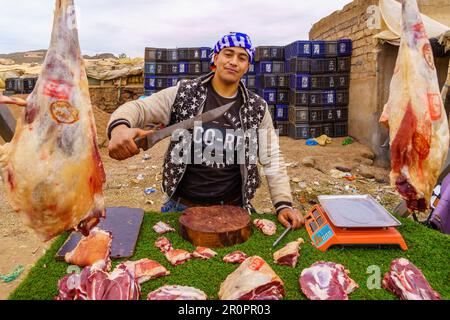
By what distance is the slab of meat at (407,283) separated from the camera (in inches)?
71.2

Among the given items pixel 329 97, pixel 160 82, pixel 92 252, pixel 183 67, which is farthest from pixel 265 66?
pixel 92 252

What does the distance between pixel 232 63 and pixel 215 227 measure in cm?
138

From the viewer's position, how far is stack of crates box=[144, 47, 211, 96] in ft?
45.4

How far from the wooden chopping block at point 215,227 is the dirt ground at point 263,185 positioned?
3.07 metres

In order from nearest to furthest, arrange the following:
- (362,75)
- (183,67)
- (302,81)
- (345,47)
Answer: (362,75), (345,47), (302,81), (183,67)

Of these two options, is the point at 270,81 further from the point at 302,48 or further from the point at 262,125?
the point at 262,125

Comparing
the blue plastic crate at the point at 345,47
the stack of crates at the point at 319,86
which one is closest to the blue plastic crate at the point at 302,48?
the stack of crates at the point at 319,86

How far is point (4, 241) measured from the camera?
19.0 feet

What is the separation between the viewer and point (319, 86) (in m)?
11.9

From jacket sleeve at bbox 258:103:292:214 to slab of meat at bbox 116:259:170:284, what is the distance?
1.19 meters

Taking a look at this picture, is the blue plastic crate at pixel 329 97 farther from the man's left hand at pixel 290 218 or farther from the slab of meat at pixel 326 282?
the slab of meat at pixel 326 282

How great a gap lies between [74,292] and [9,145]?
Result: 75 cm

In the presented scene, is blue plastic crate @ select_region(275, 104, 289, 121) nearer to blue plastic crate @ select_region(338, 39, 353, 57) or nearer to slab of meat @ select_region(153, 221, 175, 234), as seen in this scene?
blue plastic crate @ select_region(338, 39, 353, 57)

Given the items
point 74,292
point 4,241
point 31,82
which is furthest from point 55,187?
point 31,82
